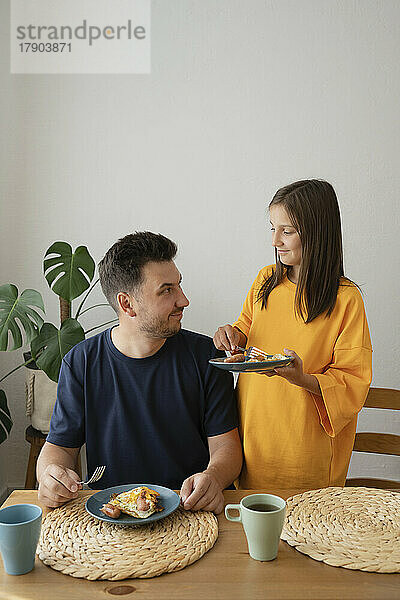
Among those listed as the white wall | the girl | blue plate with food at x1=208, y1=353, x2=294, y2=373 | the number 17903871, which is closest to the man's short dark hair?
the girl

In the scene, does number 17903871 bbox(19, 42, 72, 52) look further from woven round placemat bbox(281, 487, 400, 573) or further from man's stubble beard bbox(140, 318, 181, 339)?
woven round placemat bbox(281, 487, 400, 573)

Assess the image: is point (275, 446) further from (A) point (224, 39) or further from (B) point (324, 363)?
(A) point (224, 39)

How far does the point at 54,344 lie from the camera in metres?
2.54

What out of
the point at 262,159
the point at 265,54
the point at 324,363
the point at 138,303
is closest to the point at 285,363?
the point at 324,363

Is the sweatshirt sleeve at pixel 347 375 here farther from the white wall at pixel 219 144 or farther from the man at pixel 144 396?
the white wall at pixel 219 144

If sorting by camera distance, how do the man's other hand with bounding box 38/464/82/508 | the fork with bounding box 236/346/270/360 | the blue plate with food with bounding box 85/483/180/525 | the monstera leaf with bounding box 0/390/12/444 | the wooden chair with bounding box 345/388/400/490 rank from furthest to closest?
the monstera leaf with bounding box 0/390/12/444, the wooden chair with bounding box 345/388/400/490, the fork with bounding box 236/346/270/360, the man's other hand with bounding box 38/464/82/508, the blue plate with food with bounding box 85/483/180/525

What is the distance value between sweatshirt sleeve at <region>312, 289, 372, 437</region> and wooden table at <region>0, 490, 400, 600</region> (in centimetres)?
51

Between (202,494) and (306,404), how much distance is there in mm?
450

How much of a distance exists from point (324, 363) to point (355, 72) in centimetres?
179

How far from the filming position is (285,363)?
4.91 feet

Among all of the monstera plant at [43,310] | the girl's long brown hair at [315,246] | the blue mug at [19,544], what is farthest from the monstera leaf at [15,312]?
the blue mug at [19,544]

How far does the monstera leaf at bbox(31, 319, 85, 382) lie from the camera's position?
2500mm

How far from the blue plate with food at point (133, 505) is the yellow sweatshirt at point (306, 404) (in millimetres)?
420

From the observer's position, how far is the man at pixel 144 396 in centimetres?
175
